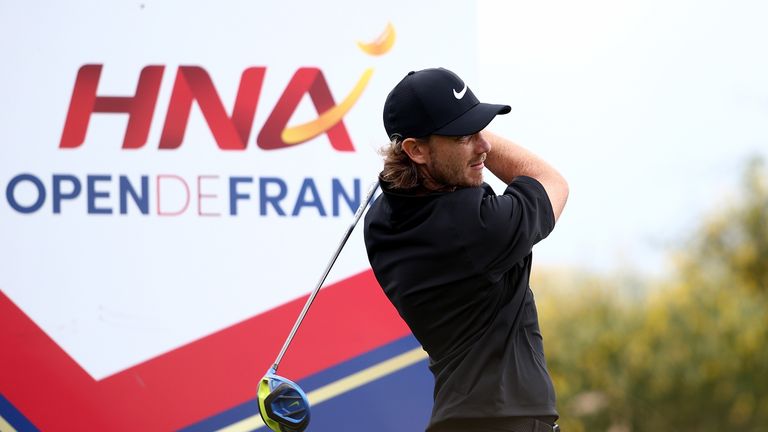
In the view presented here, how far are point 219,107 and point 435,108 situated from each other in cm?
95

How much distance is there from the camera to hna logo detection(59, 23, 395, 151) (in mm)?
3096

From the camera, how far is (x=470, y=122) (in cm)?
239

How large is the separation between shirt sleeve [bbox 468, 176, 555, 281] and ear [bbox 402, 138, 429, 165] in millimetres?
175

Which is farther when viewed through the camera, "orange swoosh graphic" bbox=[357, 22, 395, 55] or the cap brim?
"orange swoosh graphic" bbox=[357, 22, 395, 55]

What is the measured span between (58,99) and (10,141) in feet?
0.61

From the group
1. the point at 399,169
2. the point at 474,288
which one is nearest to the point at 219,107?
the point at 399,169

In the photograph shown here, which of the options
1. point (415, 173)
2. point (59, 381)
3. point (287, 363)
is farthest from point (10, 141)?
point (415, 173)

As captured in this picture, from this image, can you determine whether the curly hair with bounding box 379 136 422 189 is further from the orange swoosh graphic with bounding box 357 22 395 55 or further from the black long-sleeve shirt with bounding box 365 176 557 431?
the orange swoosh graphic with bounding box 357 22 395 55

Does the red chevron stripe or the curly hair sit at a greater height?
the curly hair

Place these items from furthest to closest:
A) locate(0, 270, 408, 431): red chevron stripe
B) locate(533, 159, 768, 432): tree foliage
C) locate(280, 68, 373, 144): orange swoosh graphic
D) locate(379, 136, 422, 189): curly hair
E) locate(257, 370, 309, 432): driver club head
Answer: locate(533, 159, 768, 432): tree foliage
locate(280, 68, 373, 144): orange swoosh graphic
locate(0, 270, 408, 431): red chevron stripe
locate(257, 370, 309, 432): driver club head
locate(379, 136, 422, 189): curly hair

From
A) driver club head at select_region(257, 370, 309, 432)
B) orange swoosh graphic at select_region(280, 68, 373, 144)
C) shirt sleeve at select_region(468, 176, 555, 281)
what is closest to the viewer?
shirt sleeve at select_region(468, 176, 555, 281)

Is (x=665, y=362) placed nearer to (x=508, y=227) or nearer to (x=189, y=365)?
(x=189, y=365)

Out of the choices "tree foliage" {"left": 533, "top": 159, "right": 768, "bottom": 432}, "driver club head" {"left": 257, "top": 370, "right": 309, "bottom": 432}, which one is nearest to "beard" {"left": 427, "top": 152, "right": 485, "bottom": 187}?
"driver club head" {"left": 257, "top": 370, "right": 309, "bottom": 432}

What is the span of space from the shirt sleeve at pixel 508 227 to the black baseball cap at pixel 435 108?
179mm
